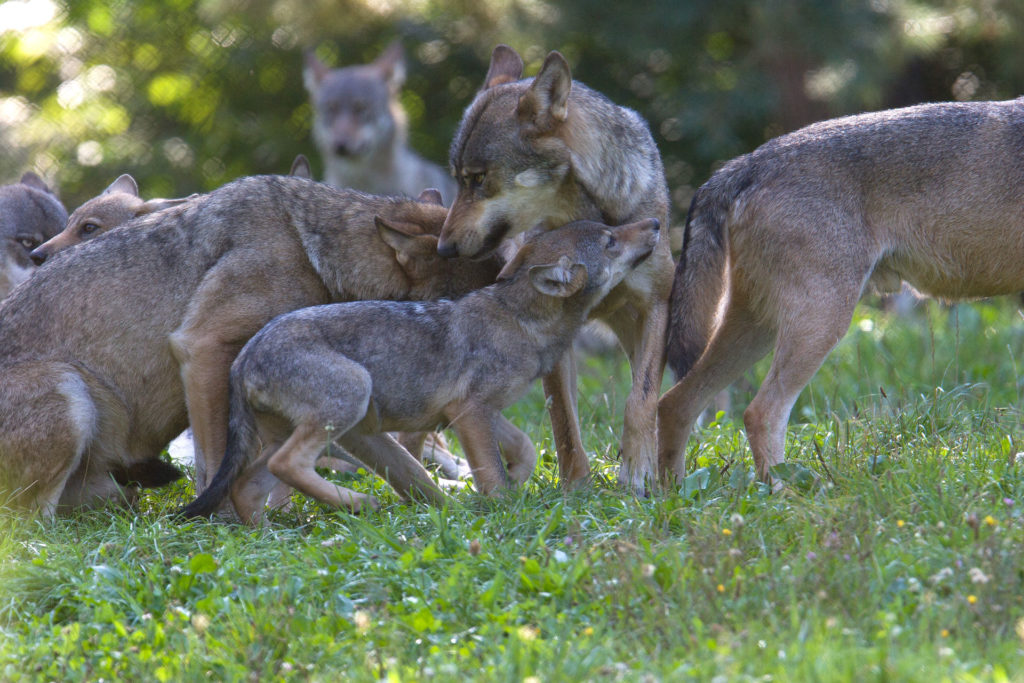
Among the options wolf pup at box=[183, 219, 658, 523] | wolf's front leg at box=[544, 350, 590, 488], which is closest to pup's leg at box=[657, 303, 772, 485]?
wolf's front leg at box=[544, 350, 590, 488]

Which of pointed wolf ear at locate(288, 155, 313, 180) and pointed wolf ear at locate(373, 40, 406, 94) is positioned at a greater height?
pointed wolf ear at locate(288, 155, 313, 180)

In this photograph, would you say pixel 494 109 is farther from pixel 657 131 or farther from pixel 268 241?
pixel 657 131

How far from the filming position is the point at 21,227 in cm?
678

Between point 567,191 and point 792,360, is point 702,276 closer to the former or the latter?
point 792,360

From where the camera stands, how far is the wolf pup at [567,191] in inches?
213

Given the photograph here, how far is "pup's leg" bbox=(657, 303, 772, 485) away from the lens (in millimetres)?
5625

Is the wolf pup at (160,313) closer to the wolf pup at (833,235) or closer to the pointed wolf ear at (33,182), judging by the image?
the wolf pup at (833,235)

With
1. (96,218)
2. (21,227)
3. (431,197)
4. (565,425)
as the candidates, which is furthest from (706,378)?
(21,227)

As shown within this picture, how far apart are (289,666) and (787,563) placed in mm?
1629

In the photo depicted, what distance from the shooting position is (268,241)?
18.0 feet

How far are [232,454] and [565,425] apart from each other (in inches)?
63.5

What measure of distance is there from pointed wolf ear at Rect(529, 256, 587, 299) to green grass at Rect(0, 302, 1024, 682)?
89 cm

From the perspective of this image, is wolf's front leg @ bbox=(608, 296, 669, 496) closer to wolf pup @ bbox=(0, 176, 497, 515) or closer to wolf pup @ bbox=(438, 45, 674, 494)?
wolf pup @ bbox=(438, 45, 674, 494)

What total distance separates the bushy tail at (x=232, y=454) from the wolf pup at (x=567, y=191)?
1.15 meters
